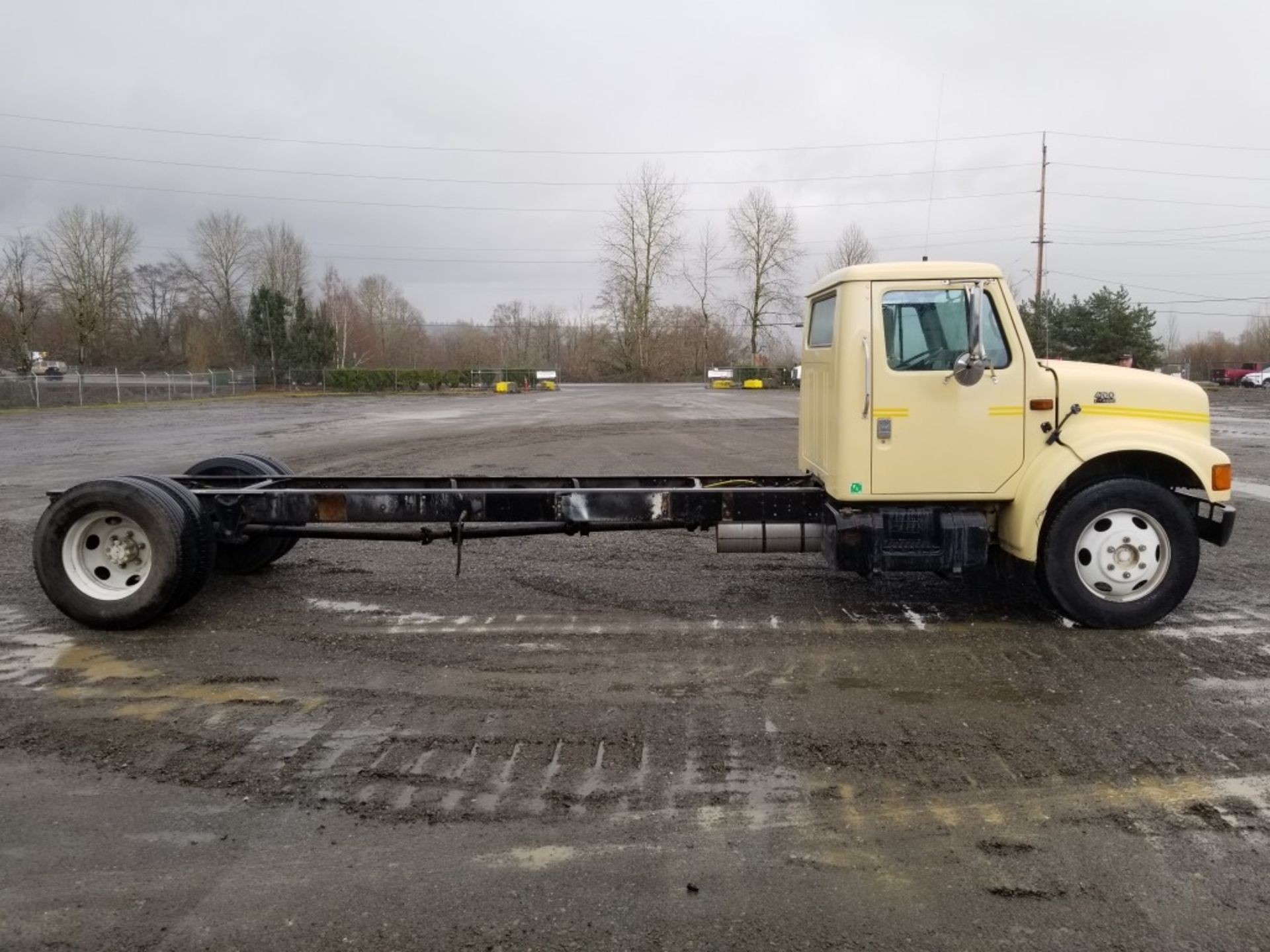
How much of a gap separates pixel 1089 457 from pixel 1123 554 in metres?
0.71

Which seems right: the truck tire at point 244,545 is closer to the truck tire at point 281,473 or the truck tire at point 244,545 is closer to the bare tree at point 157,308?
the truck tire at point 281,473

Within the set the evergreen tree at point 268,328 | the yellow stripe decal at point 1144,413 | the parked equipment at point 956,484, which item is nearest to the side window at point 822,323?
the parked equipment at point 956,484

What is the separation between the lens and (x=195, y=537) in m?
6.22

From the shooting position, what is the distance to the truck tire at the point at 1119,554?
19.4 ft

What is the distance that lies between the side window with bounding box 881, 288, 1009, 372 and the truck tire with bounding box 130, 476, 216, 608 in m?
4.82

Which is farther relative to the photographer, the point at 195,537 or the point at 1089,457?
the point at 195,537

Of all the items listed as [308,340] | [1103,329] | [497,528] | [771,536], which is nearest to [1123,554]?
[771,536]

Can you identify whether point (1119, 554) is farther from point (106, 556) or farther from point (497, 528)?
point (106, 556)

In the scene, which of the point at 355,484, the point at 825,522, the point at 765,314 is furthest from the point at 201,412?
the point at 765,314

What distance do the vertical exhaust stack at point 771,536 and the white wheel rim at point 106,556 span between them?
13.3 feet

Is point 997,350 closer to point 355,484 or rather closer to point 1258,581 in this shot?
point 1258,581

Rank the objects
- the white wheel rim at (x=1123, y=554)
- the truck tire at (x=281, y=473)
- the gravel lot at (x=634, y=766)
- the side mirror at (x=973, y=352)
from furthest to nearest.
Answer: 1. the truck tire at (x=281, y=473)
2. the white wheel rim at (x=1123, y=554)
3. the side mirror at (x=973, y=352)
4. the gravel lot at (x=634, y=766)

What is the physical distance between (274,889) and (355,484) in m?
4.90

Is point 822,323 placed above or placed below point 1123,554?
above
